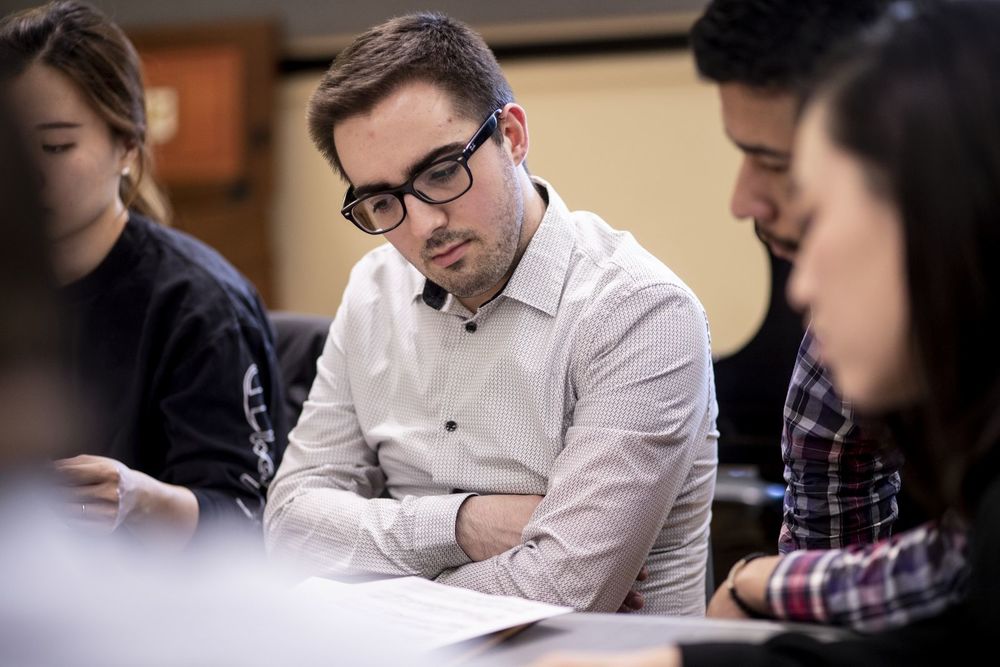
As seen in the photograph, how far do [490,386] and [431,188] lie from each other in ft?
0.99

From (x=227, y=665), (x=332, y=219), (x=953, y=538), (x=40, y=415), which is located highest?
(x=40, y=415)

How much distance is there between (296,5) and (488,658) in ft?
13.7

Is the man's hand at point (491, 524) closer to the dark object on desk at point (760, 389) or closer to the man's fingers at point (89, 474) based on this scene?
the man's fingers at point (89, 474)

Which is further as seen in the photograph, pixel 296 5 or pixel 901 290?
pixel 296 5

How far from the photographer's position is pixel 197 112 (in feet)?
15.4

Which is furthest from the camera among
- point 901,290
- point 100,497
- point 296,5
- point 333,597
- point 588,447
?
point 296,5

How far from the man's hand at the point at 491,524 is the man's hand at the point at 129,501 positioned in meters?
0.42

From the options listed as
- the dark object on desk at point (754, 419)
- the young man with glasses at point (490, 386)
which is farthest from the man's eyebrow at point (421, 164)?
the dark object on desk at point (754, 419)

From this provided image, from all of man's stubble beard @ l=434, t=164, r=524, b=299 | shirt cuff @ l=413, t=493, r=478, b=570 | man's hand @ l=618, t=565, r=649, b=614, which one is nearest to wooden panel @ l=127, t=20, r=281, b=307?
man's stubble beard @ l=434, t=164, r=524, b=299

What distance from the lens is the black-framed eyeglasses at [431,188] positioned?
1570mm

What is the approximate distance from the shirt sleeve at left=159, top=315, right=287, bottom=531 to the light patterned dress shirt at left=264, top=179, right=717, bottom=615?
5.4 inches

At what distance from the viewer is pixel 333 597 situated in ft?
3.63

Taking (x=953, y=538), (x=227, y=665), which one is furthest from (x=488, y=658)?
(x=227, y=665)

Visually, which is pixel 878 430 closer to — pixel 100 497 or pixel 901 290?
pixel 901 290
